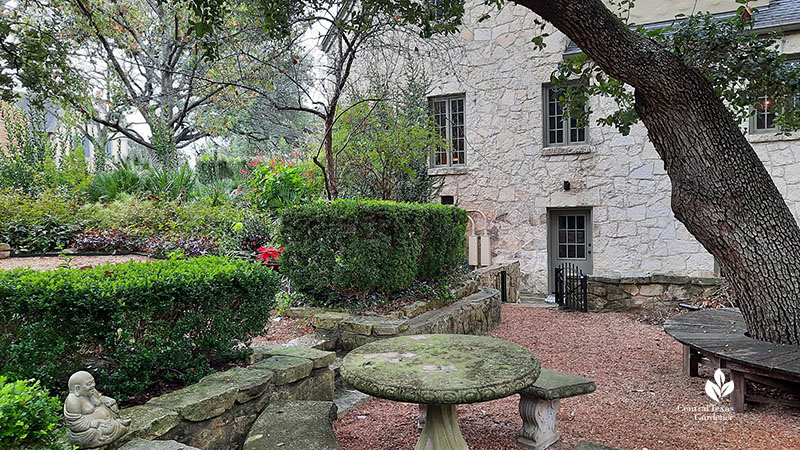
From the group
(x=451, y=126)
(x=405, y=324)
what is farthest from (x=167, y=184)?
(x=405, y=324)

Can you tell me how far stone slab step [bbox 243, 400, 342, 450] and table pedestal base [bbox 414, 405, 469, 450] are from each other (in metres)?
0.55

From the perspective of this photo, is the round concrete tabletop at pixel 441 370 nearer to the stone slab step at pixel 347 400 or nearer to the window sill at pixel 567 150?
the stone slab step at pixel 347 400

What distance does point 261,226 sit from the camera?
761cm

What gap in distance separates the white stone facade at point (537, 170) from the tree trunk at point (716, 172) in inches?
213

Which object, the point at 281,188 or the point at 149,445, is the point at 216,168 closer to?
→ the point at 281,188

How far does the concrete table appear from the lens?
2441 mm

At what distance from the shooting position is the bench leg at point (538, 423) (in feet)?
10.4

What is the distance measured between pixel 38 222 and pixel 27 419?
8.07 meters

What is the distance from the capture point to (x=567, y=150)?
9.73 meters

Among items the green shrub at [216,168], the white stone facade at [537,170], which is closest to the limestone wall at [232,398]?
the white stone facade at [537,170]

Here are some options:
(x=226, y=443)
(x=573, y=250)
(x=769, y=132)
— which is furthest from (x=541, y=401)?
(x=769, y=132)

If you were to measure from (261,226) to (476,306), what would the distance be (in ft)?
12.0

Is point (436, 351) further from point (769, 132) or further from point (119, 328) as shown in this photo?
point (769, 132)

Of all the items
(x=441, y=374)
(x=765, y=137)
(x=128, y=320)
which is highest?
(x=765, y=137)
